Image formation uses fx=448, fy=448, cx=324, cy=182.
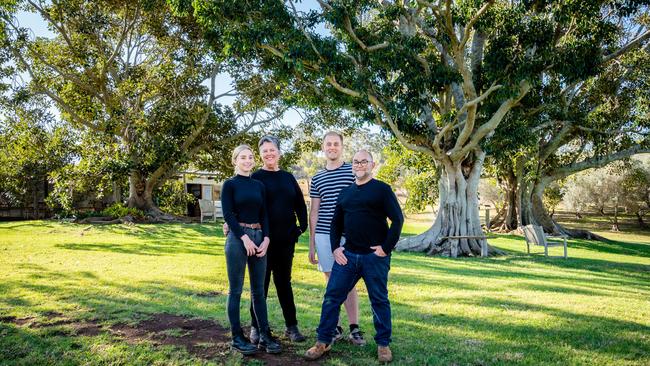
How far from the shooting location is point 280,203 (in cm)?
425

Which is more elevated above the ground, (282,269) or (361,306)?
(282,269)

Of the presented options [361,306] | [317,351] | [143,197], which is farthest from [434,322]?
[143,197]

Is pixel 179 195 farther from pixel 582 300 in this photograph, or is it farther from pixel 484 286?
pixel 582 300

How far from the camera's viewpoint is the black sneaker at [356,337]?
4180 mm

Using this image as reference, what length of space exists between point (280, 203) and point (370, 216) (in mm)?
897

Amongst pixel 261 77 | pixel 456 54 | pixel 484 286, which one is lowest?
pixel 484 286

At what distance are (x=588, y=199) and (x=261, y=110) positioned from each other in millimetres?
29816

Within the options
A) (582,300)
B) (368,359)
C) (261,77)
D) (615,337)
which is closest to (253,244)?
(368,359)

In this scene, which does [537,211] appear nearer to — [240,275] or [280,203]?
[280,203]

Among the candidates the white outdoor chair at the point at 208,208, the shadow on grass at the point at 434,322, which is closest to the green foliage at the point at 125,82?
the white outdoor chair at the point at 208,208

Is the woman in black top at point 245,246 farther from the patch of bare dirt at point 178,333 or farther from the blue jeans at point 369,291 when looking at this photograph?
the blue jeans at point 369,291

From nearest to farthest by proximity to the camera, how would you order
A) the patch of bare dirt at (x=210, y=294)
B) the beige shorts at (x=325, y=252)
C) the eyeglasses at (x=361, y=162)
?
the eyeglasses at (x=361, y=162)
the beige shorts at (x=325, y=252)
the patch of bare dirt at (x=210, y=294)

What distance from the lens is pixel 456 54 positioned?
10844mm

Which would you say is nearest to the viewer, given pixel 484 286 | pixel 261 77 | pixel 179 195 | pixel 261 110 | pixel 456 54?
pixel 484 286
